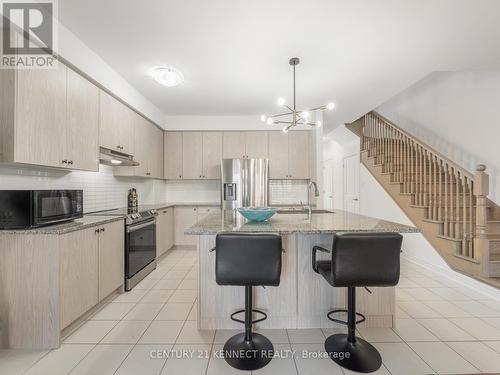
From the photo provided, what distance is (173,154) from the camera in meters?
4.83

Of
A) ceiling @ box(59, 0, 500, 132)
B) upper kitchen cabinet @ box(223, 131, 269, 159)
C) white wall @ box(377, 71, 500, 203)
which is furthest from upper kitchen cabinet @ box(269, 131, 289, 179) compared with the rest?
white wall @ box(377, 71, 500, 203)

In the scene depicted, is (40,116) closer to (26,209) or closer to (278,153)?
(26,209)

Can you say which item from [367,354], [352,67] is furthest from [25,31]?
[367,354]

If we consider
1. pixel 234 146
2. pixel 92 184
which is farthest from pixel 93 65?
pixel 234 146

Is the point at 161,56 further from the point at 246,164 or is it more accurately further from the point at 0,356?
the point at 0,356

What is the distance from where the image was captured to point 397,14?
2.00 meters

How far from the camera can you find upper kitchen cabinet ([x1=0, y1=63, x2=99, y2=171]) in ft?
5.72

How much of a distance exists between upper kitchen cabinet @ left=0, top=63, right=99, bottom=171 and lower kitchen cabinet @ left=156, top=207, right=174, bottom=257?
152 centimetres

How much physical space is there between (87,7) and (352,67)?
2.66 m

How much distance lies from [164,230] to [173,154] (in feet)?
5.08

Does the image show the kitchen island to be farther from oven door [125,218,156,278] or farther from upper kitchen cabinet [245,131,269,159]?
upper kitchen cabinet [245,131,269,159]

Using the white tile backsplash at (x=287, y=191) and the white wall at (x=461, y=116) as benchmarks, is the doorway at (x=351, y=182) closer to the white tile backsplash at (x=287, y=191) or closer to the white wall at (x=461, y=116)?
the white wall at (x=461, y=116)

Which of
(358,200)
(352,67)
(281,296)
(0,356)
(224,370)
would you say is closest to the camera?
(224,370)

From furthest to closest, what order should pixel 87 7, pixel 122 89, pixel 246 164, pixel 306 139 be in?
pixel 306 139 → pixel 246 164 → pixel 122 89 → pixel 87 7
